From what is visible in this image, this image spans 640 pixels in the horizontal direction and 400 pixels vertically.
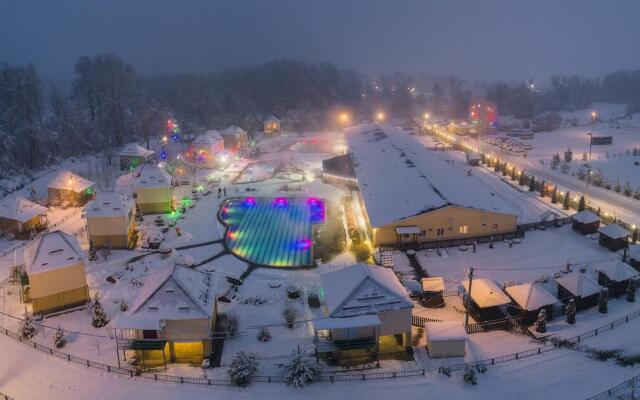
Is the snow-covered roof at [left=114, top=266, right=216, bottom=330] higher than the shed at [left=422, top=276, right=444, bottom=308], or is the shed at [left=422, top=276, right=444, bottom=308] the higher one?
the snow-covered roof at [left=114, top=266, right=216, bottom=330]

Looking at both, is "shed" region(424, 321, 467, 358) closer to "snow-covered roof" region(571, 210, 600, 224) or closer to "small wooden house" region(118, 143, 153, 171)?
"snow-covered roof" region(571, 210, 600, 224)

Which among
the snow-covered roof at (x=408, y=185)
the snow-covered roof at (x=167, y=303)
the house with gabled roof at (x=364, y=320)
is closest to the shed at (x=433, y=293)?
the house with gabled roof at (x=364, y=320)

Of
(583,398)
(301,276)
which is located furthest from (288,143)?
(583,398)

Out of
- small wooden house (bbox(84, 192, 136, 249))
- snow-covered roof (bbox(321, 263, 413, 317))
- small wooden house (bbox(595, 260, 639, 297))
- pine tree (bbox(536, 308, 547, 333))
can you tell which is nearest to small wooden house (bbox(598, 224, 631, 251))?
small wooden house (bbox(595, 260, 639, 297))

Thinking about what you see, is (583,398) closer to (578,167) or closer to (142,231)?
(142,231)

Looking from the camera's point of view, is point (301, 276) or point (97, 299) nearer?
point (97, 299)

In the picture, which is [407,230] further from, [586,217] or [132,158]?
[132,158]
